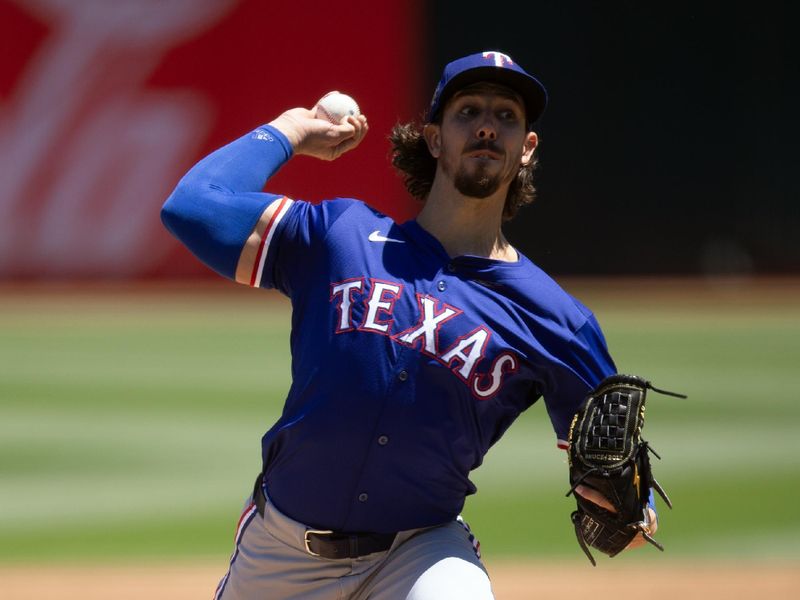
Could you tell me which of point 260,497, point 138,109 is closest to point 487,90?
point 260,497

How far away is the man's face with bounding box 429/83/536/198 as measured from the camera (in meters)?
3.16

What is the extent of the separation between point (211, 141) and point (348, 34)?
2.16 m

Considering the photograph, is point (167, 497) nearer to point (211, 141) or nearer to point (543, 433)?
point (543, 433)

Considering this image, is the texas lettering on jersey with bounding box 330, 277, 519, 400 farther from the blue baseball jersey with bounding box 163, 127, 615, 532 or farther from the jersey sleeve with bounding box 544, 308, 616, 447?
the jersey sleeve with bounding box 544, 308, 616, 447

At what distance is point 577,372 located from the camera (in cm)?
306

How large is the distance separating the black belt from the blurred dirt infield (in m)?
2.43

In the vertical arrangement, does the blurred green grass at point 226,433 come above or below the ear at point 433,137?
below

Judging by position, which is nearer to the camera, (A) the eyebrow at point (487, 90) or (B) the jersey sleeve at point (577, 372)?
(B) the jersey sleeve at point (577, 372)

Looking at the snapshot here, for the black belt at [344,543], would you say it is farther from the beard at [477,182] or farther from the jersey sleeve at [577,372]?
the beard at [477,182]

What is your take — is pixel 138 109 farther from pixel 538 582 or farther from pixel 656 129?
pixel 538 582

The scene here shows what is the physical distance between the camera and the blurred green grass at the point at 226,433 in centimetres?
639

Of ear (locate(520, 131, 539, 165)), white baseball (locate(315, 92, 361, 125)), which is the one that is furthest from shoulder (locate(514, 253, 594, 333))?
white baseball (locate(315, 92, 361, 125))

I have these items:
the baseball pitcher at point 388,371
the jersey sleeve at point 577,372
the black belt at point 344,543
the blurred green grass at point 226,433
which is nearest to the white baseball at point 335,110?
the baseball pitcher at point 388,371

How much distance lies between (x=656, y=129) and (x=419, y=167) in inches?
491
